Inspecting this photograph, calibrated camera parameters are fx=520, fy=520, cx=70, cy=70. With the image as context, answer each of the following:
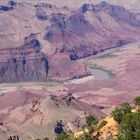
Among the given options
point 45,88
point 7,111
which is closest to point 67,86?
point 45,88

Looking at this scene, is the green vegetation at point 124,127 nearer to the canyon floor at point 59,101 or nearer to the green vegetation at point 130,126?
the green vegetation at point 130,126

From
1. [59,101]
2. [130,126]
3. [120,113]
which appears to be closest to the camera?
[130,126]

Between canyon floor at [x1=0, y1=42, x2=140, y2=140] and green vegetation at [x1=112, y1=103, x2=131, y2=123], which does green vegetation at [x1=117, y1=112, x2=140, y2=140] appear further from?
canyon floor at [x1=0, y1=42, x2=140, y2=140]

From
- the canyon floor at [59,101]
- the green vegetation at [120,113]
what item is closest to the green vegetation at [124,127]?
the green vegetation at [120,113]

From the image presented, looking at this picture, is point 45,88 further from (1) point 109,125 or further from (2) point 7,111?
(1) point 109,125

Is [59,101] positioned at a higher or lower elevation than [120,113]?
lower

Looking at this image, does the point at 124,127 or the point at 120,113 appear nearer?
the point at 124,127

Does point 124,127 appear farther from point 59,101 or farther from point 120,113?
point 59,101

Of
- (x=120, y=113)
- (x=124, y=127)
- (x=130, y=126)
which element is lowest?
(x=120, y=113)

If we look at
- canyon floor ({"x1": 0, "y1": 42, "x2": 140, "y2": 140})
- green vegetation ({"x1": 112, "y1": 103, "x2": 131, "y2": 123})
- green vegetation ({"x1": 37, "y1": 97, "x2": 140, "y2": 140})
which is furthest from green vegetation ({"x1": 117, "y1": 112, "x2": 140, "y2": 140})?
canyon floor ({"x1": 0, "y1": 42, "x2": 140, "y2": 140})

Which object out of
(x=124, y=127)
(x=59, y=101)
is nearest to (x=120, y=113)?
(x=124, y=127)
